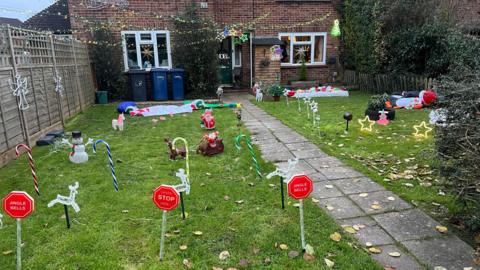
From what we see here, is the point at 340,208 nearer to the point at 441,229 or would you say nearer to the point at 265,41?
the point at 441,229

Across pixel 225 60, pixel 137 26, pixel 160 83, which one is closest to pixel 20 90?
pixel 160 83

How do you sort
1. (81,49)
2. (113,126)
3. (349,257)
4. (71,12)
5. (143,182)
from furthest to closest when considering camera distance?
(71,12) → (81,49) → (113,126) → (143,182) → (349,257)

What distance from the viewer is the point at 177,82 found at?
13.0m

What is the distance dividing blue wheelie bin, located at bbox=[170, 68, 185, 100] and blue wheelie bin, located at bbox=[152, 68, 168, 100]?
12.1 inches

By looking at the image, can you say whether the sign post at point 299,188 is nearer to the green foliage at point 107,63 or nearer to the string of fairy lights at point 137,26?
the string of fairy lights at point 137,26

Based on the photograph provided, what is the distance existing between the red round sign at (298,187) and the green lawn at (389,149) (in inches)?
64.0

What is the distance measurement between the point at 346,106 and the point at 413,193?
6.84 m

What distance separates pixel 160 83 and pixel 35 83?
239 inches

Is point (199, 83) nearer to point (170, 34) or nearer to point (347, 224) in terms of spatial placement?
point (170, 34)

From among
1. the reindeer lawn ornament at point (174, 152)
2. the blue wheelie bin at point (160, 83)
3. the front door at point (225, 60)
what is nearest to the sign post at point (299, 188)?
the reindeer lawn ornament at point (174, 152)

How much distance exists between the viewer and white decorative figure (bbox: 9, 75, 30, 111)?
20.2 ft

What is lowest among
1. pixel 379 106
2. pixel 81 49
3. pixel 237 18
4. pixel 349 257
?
pixel 349 257

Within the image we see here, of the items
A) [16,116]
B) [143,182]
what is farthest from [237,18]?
[143,182]

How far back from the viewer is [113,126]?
816 centimetres
